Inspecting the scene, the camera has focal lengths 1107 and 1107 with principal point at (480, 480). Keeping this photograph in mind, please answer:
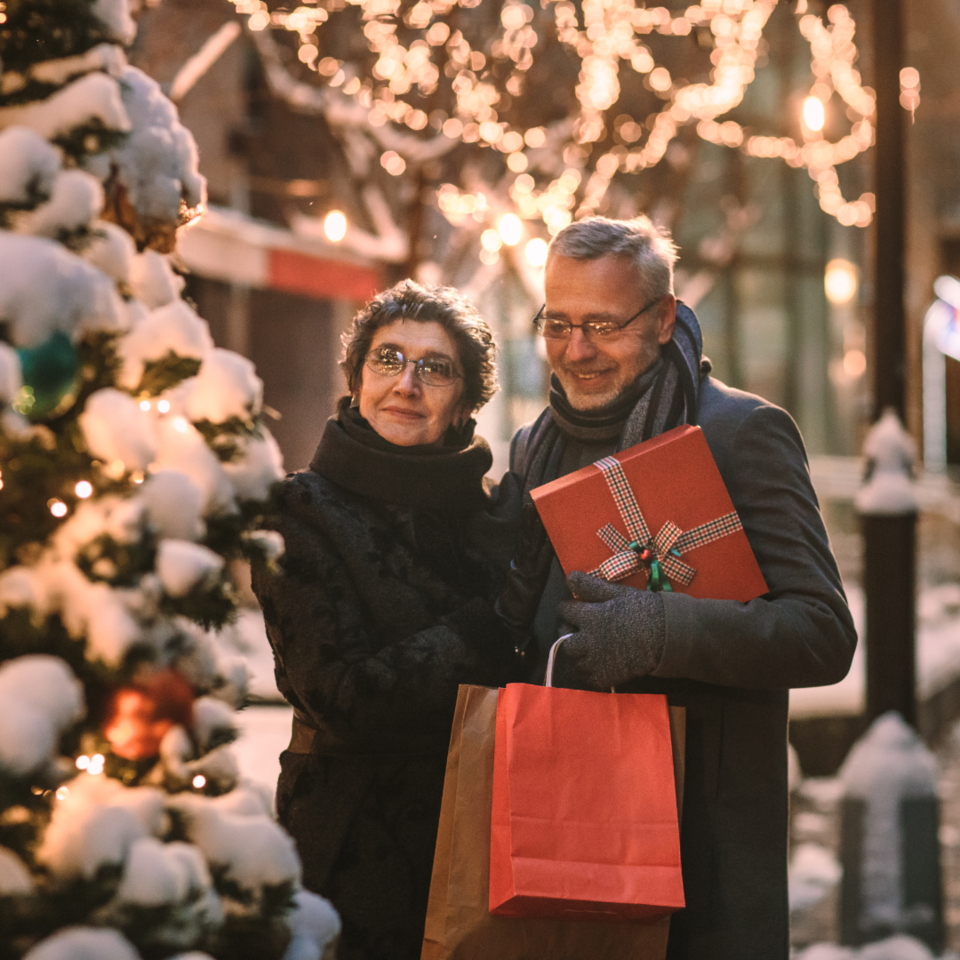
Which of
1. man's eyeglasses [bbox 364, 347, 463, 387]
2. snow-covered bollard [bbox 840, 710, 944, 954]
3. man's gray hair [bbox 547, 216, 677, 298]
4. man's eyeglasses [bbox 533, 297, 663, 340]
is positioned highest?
man's gray hair [bbox 547, 216, 677, 298]

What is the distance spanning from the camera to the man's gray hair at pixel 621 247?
7.48 feet

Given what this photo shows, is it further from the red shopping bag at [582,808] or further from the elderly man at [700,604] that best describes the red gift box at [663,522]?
the red shopping bag at [582,808]

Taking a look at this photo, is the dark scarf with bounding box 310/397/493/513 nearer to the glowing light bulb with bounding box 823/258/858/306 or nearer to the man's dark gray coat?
the man's dark gray coat

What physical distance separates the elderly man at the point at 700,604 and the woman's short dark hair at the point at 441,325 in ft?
0.49

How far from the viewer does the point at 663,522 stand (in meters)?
2.10

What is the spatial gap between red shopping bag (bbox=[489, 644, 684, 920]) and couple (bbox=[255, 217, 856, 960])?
0.11 metres

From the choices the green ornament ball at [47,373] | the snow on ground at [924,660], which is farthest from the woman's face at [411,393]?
the snow on ground at [924,660]

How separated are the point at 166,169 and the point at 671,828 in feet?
4.41

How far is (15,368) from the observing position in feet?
4.03

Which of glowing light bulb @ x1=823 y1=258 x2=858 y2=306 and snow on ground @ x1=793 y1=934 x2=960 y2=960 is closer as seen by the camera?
snow on ground @ x1=793 y1=934 x2=960 y2=960

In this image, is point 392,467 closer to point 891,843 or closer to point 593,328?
point 593,328

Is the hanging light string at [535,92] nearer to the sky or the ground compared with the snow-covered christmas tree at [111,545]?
nearer to the sky

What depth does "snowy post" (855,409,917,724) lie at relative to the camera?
4652mm

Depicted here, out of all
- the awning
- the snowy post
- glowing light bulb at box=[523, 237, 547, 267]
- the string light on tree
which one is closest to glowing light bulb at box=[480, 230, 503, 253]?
the string light on tree
